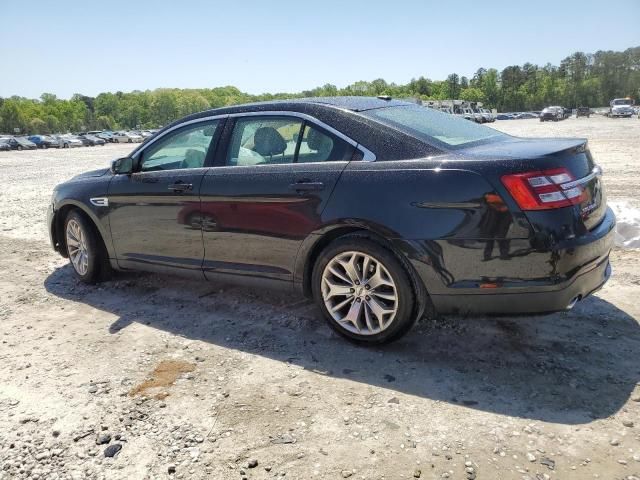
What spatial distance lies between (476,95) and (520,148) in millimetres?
142884

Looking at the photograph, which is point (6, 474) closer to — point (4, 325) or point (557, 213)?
point (4, 325)

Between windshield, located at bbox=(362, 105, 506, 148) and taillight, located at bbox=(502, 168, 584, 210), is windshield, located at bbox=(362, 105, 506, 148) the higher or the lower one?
the higher one

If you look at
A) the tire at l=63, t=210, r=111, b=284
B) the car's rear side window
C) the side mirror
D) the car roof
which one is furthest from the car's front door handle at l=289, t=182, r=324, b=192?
the tire at l=63, t=210, r=111, b=284

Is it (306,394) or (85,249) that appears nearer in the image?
(306,394)

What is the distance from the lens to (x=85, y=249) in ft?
17.1

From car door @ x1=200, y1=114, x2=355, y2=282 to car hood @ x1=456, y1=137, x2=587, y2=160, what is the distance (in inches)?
32.3

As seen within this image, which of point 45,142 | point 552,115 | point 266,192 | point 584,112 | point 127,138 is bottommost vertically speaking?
point 584,112

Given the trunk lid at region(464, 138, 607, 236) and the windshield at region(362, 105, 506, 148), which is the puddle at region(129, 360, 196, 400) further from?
the trunk lid at region(464, 138, 607, 236)

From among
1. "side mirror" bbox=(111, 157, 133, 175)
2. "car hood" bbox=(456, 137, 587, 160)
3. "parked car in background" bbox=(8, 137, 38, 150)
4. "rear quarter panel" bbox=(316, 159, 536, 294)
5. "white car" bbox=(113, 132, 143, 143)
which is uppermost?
"car hood" bbox=(456, 137, 587, 160)

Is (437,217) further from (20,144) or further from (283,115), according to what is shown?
(20,144)

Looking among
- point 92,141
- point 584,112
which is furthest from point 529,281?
point 584,112

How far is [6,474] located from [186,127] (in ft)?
9.55

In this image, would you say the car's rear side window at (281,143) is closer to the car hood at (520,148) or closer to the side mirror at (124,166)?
the car hood at (520,148)

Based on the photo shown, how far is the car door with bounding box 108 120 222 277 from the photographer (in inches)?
169
